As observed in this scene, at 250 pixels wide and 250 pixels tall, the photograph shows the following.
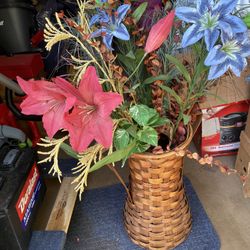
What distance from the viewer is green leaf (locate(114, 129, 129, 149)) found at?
0.72m

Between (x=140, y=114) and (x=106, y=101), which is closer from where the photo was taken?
(x=106, y=101)

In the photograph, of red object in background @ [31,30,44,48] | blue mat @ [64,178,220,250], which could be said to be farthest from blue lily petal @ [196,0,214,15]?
red object in background @ [31,30,44,48]

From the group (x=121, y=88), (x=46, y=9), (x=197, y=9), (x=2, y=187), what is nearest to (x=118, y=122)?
(x=121, y=88)

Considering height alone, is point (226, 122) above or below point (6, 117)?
below

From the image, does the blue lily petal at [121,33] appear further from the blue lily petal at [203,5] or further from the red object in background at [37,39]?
the red object in background at [37,39]

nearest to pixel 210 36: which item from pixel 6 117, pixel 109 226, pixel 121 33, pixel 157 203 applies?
pixel 121 33

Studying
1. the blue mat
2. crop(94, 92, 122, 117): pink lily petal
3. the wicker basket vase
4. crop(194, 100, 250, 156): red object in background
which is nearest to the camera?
crop(94, 92, 122, 117): pink lily petal

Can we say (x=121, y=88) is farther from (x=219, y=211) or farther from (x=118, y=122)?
(x=219, y=211)

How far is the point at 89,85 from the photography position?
1.75 ft

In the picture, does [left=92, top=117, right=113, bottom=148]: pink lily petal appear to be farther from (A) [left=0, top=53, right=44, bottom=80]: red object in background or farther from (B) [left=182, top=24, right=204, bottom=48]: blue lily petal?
(A) [left=0, top=53, right=44, bottom=80]: red object in background

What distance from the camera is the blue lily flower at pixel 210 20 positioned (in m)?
0.57

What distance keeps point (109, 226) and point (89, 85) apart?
0.83 meters

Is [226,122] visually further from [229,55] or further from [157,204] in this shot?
[229,55]

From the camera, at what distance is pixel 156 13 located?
2.38 ft
